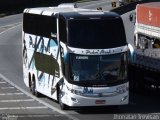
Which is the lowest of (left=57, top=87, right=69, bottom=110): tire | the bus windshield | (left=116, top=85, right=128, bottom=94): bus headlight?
(left=57, top=87, right=69, bottom=110): tire

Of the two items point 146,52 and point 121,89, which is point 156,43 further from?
point 121,89

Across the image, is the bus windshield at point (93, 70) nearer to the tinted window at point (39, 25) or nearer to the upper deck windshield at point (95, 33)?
the upper deck windshield at point (95, 33)

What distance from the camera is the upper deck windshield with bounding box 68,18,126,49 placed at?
22562mm

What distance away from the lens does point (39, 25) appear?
2612cm

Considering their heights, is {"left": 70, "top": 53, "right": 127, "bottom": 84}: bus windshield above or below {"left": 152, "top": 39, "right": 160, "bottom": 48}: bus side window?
above

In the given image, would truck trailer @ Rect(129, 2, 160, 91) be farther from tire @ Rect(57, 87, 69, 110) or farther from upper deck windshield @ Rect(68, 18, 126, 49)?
tire @ Rect(57, 87, 69, 110)

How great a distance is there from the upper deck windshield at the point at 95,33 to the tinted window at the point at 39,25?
4.62ft

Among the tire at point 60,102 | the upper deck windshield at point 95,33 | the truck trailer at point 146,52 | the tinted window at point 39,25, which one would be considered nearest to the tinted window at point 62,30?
the upper deck windshield at point 95,33

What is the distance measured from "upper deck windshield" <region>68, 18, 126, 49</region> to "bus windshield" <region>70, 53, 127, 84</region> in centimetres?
41

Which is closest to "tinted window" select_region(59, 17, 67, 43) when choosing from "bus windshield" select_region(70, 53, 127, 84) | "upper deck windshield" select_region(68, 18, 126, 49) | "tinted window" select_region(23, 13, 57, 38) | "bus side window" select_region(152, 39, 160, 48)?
"upper deck windshield" select_region(68, 18, 126, 49)

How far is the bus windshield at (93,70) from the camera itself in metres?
22.4

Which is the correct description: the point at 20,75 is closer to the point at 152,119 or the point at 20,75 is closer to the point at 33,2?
the point at 152,119

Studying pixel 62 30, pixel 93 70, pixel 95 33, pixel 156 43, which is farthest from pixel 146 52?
pixel 62 30

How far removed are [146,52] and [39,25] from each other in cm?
442
